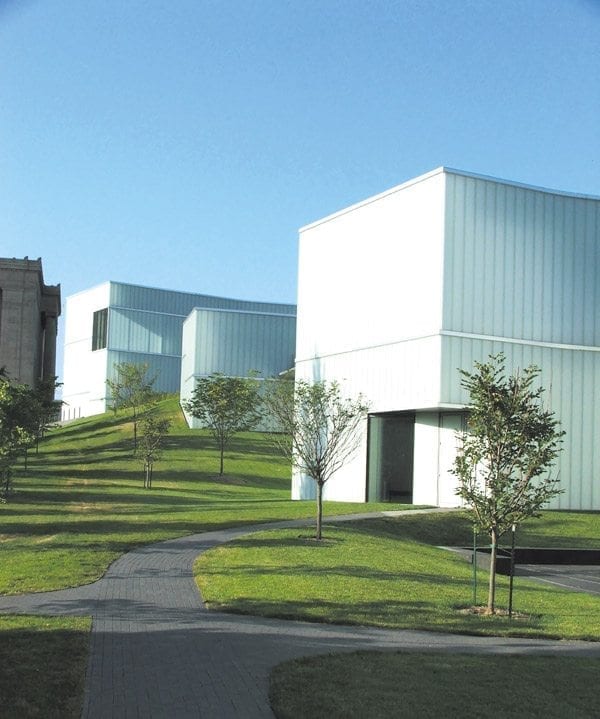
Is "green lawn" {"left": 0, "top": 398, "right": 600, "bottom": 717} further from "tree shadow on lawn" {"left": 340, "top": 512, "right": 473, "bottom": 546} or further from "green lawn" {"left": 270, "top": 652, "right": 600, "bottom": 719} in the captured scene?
"green lawn" {"left": 270, "top": 652, "right": 600, "bottom": 719}

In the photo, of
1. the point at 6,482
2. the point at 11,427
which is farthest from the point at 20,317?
the point at 6,482

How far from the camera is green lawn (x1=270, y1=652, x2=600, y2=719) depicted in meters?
8.50

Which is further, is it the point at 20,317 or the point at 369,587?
the point at 20,317

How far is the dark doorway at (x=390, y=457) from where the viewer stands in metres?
43.5

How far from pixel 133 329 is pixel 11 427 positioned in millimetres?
66896

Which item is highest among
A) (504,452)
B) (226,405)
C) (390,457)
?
(226,405)

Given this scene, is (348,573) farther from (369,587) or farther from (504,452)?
(504,452)

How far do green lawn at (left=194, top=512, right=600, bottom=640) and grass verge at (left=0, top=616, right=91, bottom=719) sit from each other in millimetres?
3084

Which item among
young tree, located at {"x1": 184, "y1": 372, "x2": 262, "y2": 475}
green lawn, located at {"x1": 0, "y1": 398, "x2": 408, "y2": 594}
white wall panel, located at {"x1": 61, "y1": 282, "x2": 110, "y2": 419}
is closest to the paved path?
green lawn, located at {"x1": 0, "y1": 398, "x2": 408, "y2": 594}

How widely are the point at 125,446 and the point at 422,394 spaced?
3009 cm

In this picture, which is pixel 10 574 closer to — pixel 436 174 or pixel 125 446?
pixel 436 174

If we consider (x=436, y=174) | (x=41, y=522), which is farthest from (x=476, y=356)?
(x=41, y=522)

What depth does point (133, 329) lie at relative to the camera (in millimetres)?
101000

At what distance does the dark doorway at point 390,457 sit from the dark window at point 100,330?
2397 inches
